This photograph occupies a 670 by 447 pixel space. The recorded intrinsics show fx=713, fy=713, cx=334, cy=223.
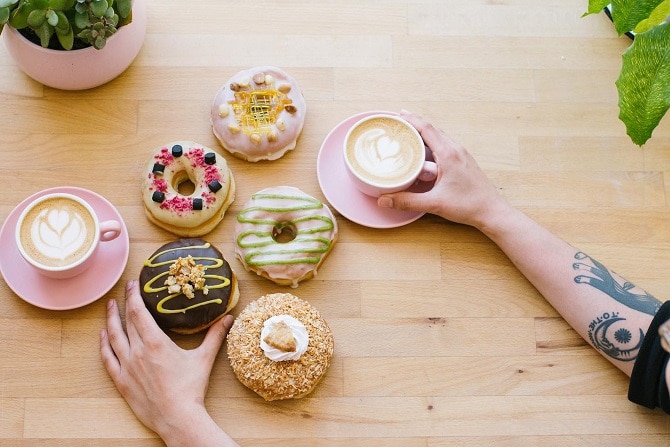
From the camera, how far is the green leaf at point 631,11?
1300mm

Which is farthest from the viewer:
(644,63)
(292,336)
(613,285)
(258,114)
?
(258,114)

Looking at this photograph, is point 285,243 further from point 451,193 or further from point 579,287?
point 579,287

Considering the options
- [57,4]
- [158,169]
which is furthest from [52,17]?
[158,169]

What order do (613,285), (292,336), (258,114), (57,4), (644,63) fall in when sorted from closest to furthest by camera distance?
(644,63)
(57,4)
(292,336)
(613,285)
(258,114)

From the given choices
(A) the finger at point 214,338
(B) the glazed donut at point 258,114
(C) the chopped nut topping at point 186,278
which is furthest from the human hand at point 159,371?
(B) the glazed donut at point 258,114

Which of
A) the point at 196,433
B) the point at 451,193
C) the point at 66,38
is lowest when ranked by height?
the point at 196,433

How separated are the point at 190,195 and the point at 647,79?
3.70 ft

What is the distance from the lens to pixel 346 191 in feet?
6.30

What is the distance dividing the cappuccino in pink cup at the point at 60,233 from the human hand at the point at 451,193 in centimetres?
72

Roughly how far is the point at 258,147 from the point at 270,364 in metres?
0.57

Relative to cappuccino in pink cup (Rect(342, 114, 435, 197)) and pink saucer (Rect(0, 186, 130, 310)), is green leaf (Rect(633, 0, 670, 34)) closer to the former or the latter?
cappuccino in pink cup (Rect(342, 114, 435, 197))

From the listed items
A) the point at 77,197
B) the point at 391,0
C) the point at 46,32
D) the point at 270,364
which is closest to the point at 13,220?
the point at 77,197

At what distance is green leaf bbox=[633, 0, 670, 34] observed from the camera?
1.29 m

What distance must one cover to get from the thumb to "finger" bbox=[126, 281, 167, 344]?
2.11ft
